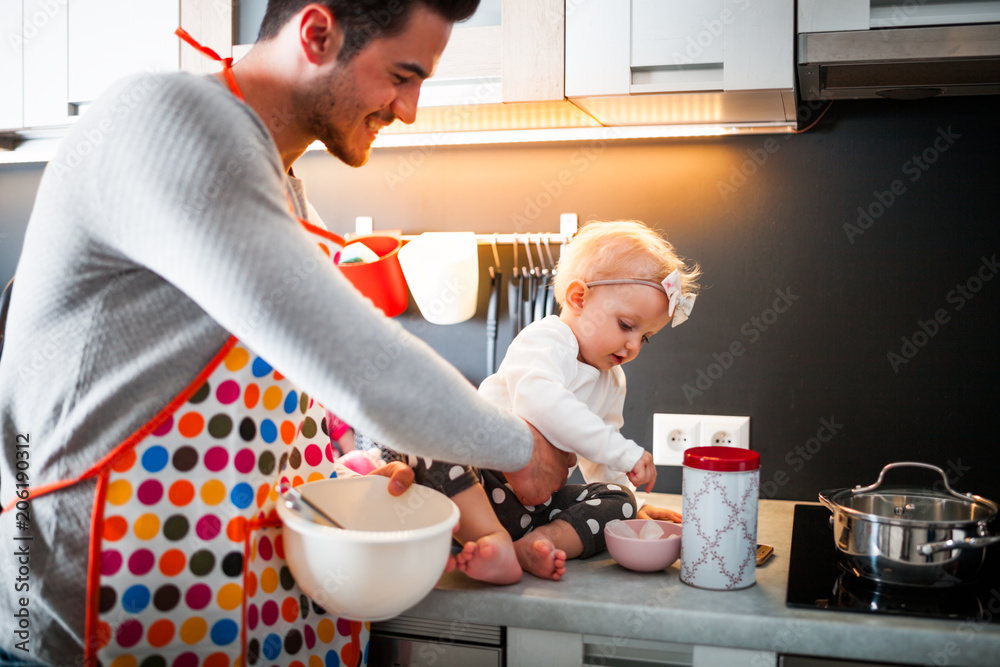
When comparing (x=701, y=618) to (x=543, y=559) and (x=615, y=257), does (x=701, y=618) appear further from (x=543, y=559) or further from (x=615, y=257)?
(x=615, y=257)

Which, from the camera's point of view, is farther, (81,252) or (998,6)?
(998,6)

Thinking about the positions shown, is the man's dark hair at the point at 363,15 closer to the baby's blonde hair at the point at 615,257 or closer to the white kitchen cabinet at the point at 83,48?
the baby's blonde hair at the point at 615,257

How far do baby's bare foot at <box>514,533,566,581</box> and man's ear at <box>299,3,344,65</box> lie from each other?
0.68m

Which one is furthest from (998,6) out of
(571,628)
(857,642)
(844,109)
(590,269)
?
(571,628)

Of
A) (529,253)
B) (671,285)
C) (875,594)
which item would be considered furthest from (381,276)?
(875,594)

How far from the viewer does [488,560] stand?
40.9 inches

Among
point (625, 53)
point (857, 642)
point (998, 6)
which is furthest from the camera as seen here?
point (625, 53)

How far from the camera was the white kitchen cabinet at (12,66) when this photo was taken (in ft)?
5.73

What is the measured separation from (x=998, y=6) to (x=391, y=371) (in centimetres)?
116

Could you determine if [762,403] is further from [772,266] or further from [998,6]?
[998,6]

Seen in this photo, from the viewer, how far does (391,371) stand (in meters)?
0.75

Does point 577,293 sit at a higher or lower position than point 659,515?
higher

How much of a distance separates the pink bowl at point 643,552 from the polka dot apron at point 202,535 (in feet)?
1.41

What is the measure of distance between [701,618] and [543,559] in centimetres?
22
